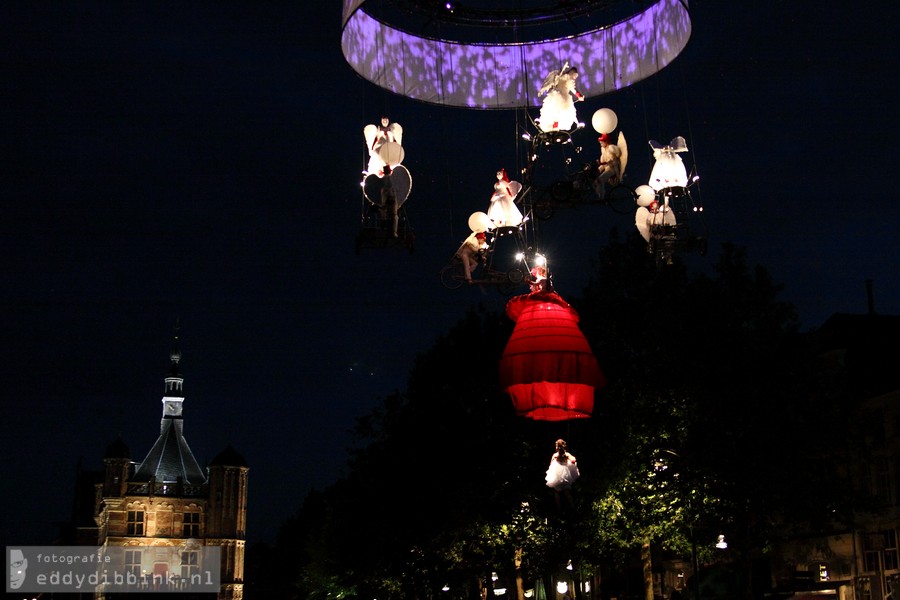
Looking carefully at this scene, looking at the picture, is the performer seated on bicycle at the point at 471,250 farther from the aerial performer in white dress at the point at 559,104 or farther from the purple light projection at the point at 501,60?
the purple light projection at the point at 501,60

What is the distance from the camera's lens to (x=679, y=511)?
25875 mm

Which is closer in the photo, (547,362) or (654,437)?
(547,362)

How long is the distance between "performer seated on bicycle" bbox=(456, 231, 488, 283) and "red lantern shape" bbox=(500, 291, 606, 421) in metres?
0.69

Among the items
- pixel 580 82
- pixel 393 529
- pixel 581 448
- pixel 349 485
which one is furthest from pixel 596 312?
pixel 349 485

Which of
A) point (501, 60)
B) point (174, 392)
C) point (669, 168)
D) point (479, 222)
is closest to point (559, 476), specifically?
point (479, 222)

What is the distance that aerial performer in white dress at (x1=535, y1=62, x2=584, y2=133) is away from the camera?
12.2 m

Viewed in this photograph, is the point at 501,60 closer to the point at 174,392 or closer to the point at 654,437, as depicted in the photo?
the point at 654,437

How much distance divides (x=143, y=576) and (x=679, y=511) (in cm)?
7341

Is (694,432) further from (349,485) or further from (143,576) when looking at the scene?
(143,576)

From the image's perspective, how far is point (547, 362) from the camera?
39.7ft

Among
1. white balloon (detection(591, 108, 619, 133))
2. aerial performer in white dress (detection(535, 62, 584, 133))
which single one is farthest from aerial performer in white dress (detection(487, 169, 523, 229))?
white balloon (detection(591, 108, 619, 133))

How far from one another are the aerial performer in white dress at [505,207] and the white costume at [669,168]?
5.10ft

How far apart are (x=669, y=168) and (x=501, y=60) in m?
3.70

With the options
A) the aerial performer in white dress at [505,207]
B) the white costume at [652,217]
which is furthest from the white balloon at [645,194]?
the aerial performer in white dress at [505,207]
